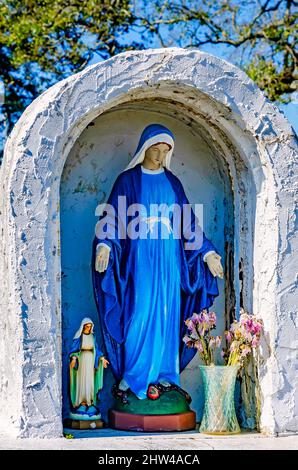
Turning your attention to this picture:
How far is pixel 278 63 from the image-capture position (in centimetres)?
1243

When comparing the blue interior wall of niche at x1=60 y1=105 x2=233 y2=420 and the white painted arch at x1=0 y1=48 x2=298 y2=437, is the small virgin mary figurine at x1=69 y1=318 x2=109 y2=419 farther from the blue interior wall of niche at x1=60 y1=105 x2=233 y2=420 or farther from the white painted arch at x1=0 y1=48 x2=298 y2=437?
the white painted arch at x1=0 y1=48 x2=298 y2=437

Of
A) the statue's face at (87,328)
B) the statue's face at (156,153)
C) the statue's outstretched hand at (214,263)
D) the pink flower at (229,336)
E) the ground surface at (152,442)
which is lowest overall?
the ground surface at (152,442)

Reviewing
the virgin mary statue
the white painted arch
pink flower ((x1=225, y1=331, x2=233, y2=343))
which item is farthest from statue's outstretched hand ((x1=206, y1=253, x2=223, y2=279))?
pink flower ((x1=225, y1=331, x2=233, y2=343))

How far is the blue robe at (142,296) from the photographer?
6.71 m

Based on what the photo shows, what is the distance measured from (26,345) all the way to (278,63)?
7.28 m

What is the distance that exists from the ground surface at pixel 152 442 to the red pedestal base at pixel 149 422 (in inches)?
2.4

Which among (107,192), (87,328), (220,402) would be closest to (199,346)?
(220,402)

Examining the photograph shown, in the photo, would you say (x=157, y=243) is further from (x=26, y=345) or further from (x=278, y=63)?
(x=278, y=63)

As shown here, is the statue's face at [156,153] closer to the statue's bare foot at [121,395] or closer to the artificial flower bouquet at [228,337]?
the artificial flower bouquet at [228,337]

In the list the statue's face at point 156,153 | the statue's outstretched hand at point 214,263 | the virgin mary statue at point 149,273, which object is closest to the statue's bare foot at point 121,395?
the virgin mary statue at point 149,273

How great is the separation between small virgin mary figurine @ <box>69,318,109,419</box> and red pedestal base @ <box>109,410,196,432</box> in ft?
0.54

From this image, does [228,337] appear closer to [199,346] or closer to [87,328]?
[199,346]

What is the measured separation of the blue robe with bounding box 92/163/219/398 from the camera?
6.71 meters
